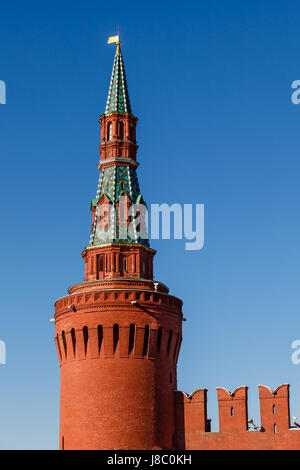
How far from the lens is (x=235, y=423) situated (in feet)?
181

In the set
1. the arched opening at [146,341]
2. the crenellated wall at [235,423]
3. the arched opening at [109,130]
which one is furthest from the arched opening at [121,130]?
the crenellated wall at [235,423]

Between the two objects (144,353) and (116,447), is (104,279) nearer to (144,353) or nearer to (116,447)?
(144,353)

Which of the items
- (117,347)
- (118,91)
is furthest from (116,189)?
(117,347)

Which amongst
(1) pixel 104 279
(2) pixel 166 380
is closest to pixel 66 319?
(1) pixel 104 279

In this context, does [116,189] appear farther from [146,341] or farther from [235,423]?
[235,423]

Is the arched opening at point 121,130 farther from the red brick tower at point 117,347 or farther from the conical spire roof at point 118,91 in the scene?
the red brick tower at point 117,347

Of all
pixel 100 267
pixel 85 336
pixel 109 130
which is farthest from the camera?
pixel 109 130

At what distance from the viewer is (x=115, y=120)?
206ft

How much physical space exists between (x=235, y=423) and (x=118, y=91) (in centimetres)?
2329

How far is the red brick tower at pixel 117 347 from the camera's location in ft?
179

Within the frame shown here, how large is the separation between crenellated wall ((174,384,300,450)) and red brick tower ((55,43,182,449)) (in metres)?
0.85

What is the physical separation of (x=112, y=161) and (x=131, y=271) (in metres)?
7.84

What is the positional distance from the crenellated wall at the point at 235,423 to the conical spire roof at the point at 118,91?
19401 millimetres

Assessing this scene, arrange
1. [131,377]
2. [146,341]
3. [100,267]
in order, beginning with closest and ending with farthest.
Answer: [131,377] → [146,341] → [100,267]
